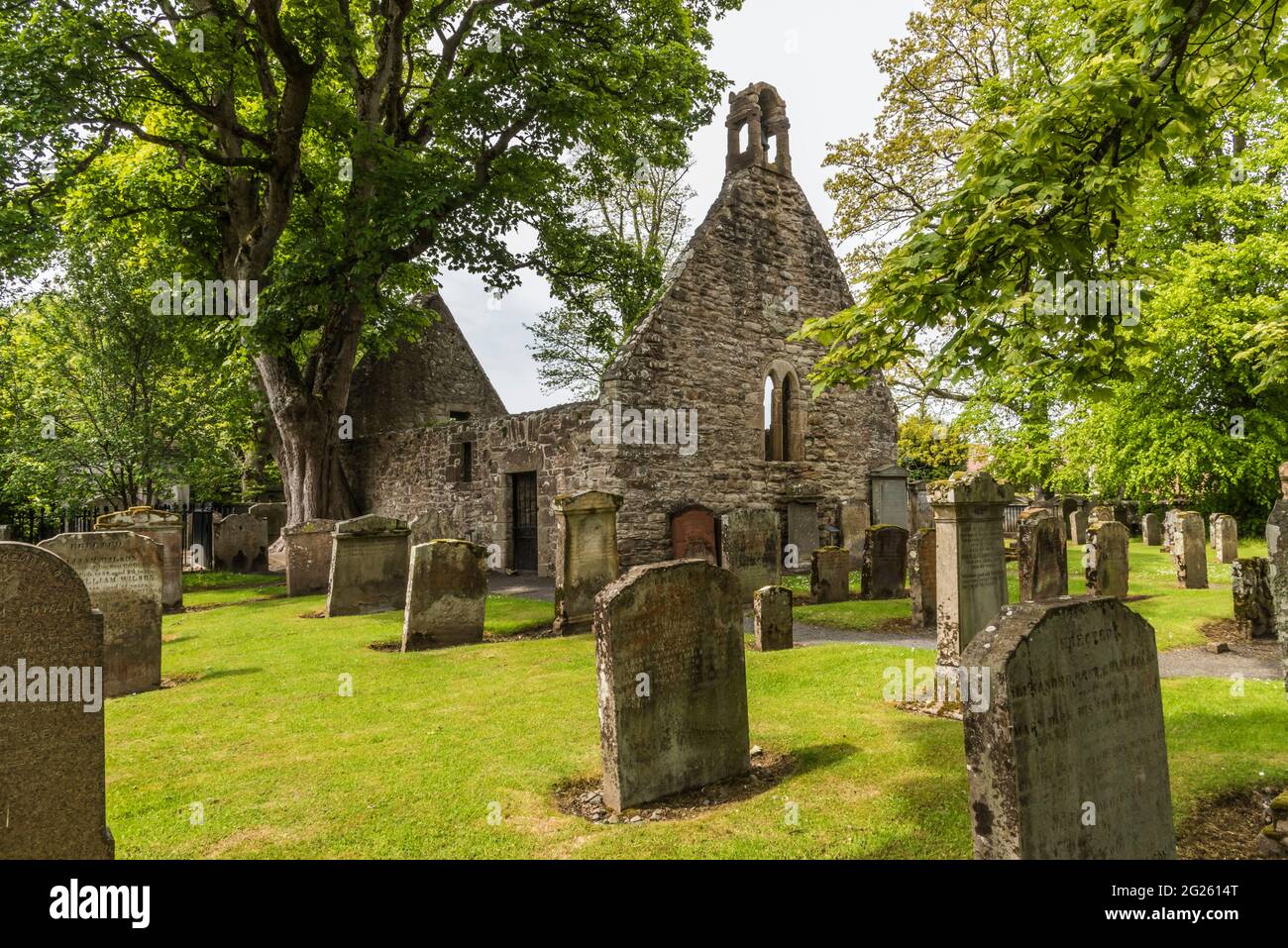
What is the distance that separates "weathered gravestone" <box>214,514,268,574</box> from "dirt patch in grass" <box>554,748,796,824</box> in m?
16.6

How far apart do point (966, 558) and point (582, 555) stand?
17.6 feet

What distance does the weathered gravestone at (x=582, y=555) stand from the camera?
9.95 metres

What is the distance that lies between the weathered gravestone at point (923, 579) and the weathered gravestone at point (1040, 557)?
1.10 m

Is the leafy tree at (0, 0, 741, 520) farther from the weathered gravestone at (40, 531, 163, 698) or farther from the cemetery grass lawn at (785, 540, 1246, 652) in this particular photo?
the cemetery grass lawn at (785, 540, 1246, 652)

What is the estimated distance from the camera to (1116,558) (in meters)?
10.5

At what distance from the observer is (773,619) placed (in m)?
8.24

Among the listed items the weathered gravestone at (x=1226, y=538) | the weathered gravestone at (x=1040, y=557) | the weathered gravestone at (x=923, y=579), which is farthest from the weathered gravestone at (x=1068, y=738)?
the weathered gravestone at (x=1226, y=538)

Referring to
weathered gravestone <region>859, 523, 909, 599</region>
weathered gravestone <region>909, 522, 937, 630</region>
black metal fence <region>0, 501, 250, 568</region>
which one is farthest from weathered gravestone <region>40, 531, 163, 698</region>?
black metal fence <region>0, 501, 250, 568</region>

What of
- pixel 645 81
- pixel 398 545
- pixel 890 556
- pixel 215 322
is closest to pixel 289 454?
pixel 215 322

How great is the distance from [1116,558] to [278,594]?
47.3 feet

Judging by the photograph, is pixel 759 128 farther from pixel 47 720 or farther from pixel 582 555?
pixel 47 720

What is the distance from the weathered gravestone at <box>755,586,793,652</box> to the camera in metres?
8.20

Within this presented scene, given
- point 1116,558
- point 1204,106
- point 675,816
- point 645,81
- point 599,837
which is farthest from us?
point 645,81
